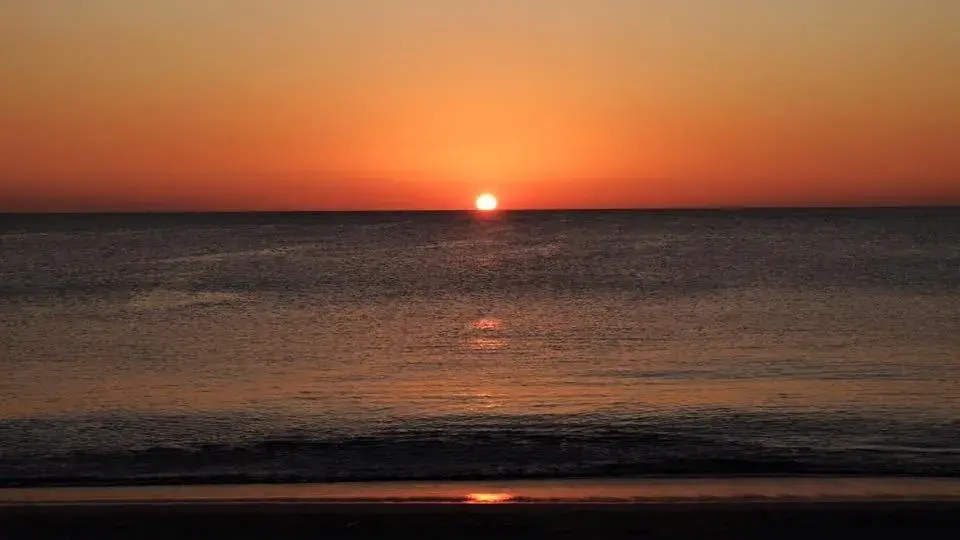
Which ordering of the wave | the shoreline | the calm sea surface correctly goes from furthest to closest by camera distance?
the calm sea surface
the wave
the shoreline

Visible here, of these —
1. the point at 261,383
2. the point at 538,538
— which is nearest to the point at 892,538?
the point at 538,538

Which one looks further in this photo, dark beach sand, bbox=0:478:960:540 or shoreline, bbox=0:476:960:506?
shoreline, bbox=0:476:960:506

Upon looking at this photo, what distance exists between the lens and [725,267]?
185 ft

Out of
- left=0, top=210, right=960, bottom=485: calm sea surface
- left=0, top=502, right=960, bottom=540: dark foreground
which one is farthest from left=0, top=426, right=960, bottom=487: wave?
left=0, top=502, right=960, bottom=540: dark foreground

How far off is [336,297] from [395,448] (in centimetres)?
2836

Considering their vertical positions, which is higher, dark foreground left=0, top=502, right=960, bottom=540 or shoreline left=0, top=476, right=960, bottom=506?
dark foreground left=0, top=502, right=960, bottom=540

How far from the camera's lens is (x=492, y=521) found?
6.77 meters

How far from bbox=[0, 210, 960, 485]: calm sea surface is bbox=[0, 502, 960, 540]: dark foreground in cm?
257

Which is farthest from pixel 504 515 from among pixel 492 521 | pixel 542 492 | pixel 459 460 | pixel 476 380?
pixel 476 380

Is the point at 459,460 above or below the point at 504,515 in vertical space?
below

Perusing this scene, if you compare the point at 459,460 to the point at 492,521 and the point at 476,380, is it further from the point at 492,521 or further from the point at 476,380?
the point at 476,380

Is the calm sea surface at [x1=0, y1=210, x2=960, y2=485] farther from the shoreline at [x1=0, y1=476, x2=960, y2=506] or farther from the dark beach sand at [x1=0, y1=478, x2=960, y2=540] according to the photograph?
the dark beach sand at [x1=0, y1=478, x2=960, y2=540]

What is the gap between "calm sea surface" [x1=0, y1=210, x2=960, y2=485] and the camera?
10453 millimetres

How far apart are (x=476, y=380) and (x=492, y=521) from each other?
9.50 meters
